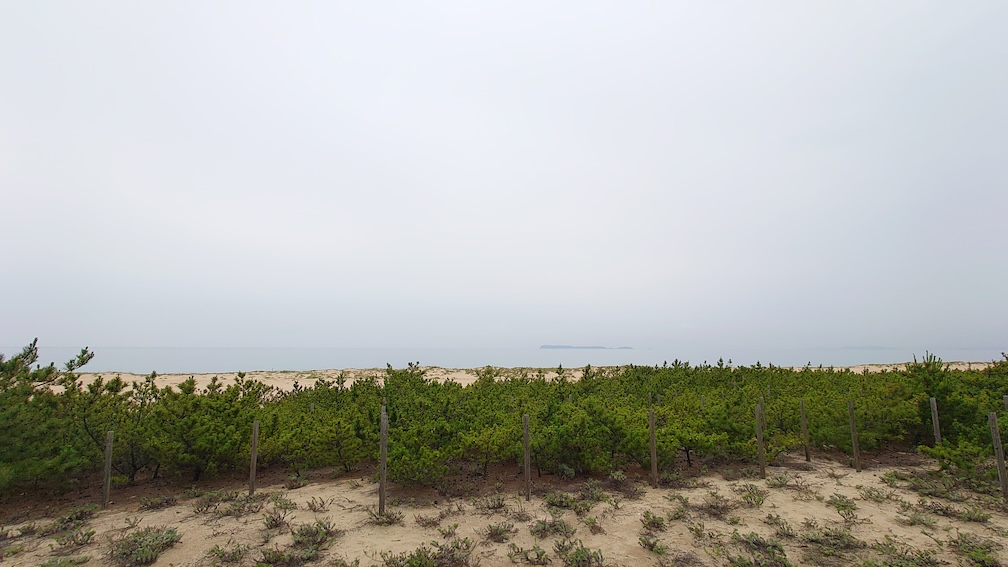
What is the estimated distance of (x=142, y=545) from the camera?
6945mm

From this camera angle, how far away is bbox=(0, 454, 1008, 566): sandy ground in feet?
21.9

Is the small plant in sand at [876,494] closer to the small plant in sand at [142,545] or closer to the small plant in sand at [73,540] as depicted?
the small plant in sand at [142,545]

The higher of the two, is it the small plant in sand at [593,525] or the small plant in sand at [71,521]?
the small plant in sand at [593,525]

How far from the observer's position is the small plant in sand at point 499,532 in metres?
7.13

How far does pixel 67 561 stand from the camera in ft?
21.4

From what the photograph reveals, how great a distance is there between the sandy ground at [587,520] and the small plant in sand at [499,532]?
91mm

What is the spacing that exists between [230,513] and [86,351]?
16.5 ft

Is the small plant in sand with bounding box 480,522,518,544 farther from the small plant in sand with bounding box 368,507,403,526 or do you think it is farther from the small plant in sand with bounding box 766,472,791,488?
the small plant in sand with bounding box 766,472,791,488

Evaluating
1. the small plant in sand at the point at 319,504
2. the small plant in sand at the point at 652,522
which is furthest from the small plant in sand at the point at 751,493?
the small plant in sand at the point at 319,504

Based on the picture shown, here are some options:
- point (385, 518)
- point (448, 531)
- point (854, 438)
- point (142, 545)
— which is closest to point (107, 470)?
point (142, 545)

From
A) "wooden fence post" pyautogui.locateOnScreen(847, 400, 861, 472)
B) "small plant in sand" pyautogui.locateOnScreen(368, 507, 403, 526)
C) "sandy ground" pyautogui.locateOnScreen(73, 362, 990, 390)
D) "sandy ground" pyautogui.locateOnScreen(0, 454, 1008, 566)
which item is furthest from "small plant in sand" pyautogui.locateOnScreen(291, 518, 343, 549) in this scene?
"sandy ground" pyautogui.locateOnScreen(73, 362, 990, 390)

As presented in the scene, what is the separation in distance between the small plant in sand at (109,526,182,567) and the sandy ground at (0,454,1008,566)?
4.8 inches

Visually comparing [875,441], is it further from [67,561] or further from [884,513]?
[67,561]

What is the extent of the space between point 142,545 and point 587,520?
24.2ft
